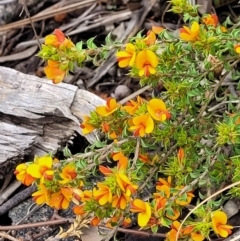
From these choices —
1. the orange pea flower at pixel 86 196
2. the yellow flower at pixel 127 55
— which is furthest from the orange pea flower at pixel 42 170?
the yellow flower at pixel 127 55

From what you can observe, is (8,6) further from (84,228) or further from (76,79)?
(84,228)

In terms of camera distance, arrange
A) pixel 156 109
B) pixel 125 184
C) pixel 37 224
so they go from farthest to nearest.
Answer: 1. pixel 37 224
2. pixel 156 109
3. pixel 125 184

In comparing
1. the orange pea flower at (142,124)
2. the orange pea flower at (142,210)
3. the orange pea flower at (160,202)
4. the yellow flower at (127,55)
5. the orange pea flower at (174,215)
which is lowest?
the orange pea flower at (174,215)

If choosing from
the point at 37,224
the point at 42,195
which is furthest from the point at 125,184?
the point at 37,224

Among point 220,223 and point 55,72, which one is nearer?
point 220,223

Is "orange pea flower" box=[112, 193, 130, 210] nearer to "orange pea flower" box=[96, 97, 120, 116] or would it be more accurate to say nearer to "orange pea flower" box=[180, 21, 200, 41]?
"orange pea flower" box=[96, 97, 120, 116]

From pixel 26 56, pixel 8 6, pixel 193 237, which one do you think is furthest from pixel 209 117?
pixel 8 6

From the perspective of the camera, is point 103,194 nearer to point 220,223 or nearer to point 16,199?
point 220,223

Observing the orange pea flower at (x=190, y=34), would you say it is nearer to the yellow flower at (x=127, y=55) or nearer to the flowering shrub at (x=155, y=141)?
the flowering shrub at (x=155, y=141)
